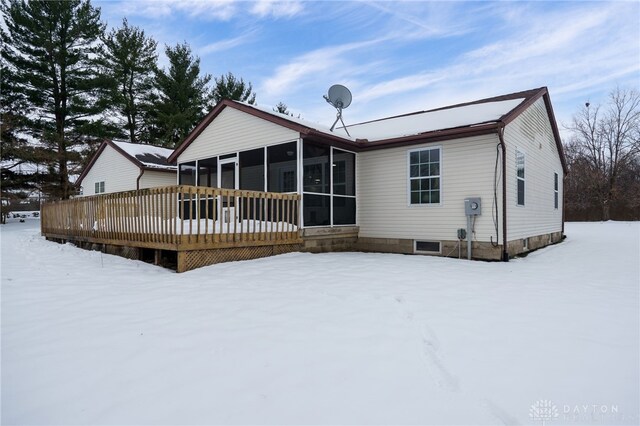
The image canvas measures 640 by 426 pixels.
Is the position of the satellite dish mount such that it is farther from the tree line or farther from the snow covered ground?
the tree line

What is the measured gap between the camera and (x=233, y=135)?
9.98 m

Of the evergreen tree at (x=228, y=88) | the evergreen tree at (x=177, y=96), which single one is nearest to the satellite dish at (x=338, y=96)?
the evergreen tree at (x=177, y=96)

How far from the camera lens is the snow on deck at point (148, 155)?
15000mm

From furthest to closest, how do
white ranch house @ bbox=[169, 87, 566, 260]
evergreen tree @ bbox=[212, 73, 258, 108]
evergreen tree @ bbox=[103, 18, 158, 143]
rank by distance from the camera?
1. evergreen tree @ bbox=[212, 73, 258, 108]
2. evergreen tree @ bbox=[103, 18, 158, 143]
3. white ranch house @ bbox=[169, 87, 566, 260]

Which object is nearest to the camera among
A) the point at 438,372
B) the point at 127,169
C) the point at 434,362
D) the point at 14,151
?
the point at 438,372

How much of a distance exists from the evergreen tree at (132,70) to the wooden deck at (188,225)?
1801 cm

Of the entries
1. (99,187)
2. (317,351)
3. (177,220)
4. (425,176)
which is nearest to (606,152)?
(425,176)

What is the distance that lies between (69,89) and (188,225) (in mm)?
21473

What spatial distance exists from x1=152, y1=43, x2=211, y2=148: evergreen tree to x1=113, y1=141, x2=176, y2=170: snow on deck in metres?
8.02

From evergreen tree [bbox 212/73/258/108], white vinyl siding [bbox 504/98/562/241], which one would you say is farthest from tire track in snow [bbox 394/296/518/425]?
evergreen tree [bbox 212/73/258/108]

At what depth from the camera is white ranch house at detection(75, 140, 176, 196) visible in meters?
14.8

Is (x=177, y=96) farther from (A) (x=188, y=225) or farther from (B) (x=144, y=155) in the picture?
(A) (x=188, y=225)

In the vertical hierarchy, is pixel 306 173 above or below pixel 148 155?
below

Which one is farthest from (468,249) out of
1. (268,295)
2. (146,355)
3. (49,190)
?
(49,190)
